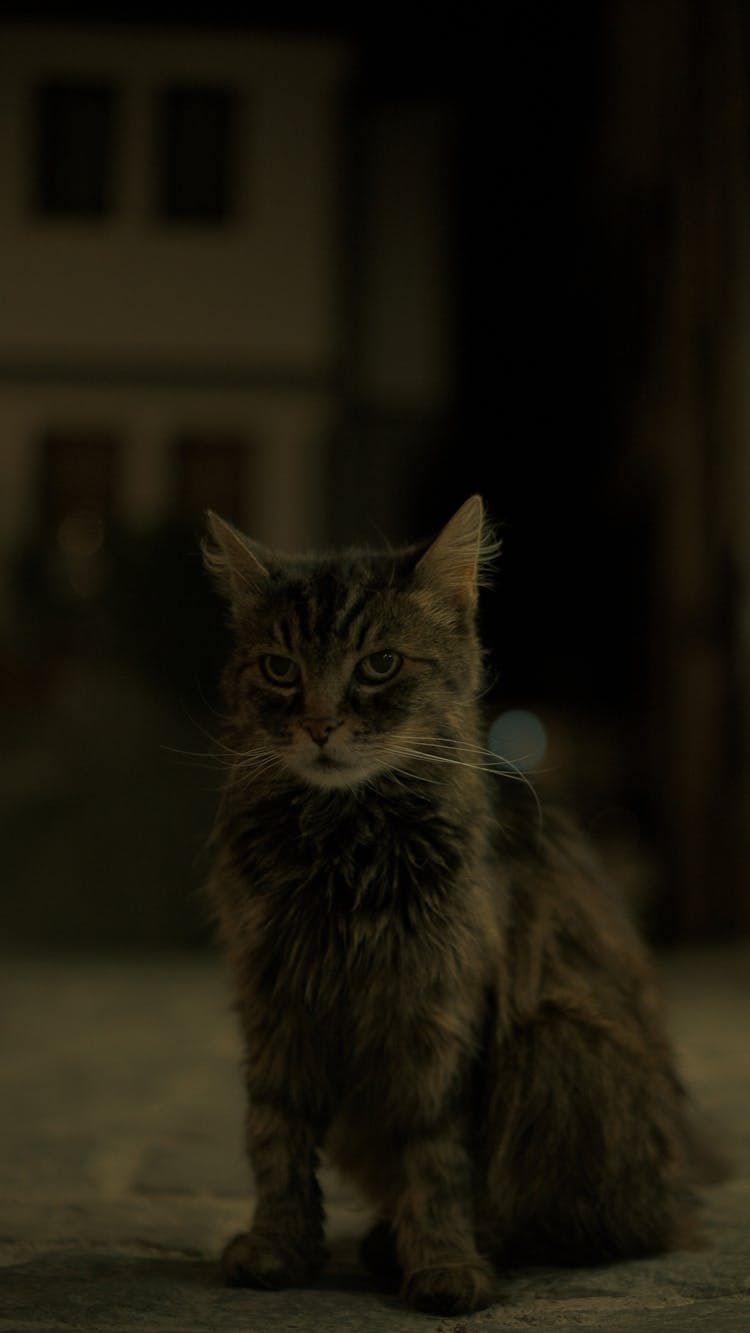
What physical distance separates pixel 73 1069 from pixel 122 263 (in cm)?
791

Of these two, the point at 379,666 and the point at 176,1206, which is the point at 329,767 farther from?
the point at 176,1206

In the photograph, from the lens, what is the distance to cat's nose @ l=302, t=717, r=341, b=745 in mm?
1803

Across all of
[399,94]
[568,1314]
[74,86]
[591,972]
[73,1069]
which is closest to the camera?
[568,1314]

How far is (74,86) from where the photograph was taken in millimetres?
9812

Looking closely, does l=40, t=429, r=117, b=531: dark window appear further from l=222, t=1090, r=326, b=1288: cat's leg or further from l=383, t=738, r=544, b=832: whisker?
l=222, t=1090, r=326, b=1288: cat's leg

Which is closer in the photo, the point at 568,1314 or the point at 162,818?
the point at 568,1314

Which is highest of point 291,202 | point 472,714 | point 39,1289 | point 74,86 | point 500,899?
point 74,86

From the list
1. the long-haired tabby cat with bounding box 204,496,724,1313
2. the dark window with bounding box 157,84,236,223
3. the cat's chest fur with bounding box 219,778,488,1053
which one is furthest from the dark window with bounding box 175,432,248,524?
the cat's chest fur with bounding box 219,778,488,1053

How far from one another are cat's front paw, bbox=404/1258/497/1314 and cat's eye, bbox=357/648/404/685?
0.82 meters

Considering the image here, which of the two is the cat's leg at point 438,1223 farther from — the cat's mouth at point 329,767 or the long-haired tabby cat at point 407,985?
the cat's mouth at point 329,767

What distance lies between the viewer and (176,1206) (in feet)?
7.48

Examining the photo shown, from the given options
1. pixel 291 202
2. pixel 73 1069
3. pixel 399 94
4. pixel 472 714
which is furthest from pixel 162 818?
pixel 399 94

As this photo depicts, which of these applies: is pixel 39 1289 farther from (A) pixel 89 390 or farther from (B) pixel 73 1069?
(A) pixel 89 390

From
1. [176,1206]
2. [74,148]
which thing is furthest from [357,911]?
[74,148]
